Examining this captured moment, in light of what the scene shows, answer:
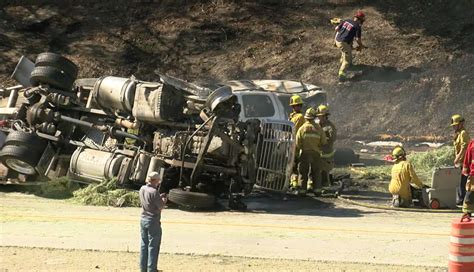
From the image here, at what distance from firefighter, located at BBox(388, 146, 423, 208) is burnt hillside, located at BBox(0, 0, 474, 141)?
1131 cm

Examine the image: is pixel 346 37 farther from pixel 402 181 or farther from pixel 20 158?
pixel 20 158

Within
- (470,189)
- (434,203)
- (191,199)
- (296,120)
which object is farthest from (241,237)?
(296,120)

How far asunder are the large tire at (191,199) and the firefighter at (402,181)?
11.7 ft

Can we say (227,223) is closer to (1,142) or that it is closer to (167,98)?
(167,98)

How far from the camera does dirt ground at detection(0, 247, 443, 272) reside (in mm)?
10086

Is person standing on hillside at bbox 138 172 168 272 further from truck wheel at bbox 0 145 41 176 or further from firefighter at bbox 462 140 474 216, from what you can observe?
truck wheel at bbox 0 145 41 176

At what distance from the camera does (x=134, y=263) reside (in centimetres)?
1031

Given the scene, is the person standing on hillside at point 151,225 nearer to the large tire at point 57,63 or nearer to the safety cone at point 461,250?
the safety cone at point 461,250

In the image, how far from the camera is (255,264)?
10359 millimetres

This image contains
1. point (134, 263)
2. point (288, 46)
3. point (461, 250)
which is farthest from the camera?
point (288, 46)

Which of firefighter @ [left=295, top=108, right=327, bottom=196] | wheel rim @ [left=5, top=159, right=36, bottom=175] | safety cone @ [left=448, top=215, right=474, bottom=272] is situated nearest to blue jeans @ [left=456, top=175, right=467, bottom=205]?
firefighter @ [left=295, top=108, right=327, bottom=196]

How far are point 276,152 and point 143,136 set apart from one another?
2.59 meters

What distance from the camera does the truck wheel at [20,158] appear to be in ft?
53.9

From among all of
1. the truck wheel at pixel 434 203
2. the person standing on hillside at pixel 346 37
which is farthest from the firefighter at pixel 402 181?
the person standing on hillside at pixel 346 37
